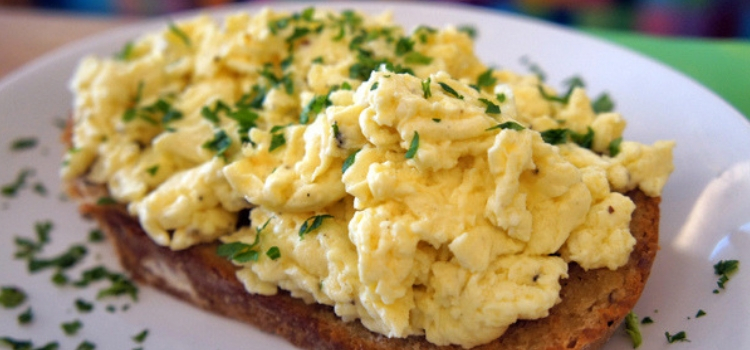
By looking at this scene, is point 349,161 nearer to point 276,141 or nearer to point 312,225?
point 312,225

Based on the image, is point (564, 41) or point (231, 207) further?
point (564, 41)

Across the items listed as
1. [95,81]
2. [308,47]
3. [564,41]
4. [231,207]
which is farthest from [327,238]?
[564,41]

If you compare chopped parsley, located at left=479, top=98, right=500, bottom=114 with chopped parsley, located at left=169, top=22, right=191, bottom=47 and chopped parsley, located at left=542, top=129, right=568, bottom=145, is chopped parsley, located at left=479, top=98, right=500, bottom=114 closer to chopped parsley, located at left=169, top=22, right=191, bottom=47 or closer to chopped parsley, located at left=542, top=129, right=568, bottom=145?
chopped parsley, located at left=542, top=129, right=568, bottom=145

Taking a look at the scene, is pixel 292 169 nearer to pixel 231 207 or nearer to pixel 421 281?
pixel 231 207

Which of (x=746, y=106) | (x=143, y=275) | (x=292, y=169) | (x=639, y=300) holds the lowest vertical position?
(x=143, y=275)

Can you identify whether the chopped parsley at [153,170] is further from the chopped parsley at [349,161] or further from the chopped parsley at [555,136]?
the chopped parsley at [555,136]

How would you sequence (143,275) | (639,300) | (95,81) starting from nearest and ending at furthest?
(639,300) → (143,275) → (95,81)

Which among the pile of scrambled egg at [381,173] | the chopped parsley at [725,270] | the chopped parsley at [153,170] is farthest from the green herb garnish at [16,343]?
the chopped parsley at [725,270]
